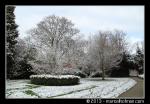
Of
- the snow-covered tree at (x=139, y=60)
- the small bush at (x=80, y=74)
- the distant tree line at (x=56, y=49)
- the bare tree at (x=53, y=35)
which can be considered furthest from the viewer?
the small bush at (x=80, y=74)

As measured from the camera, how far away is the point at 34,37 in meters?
Answer: 13.6

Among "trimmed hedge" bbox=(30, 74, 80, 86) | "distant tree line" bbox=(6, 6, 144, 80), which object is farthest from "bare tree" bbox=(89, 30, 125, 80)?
"trimmed hedge" bbox=(30, 74, 80, 86)

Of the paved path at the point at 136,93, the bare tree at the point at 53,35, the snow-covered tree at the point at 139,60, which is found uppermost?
the bare tree at the point at 53,35

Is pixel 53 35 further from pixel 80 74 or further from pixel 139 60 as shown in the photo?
pixel 139 60

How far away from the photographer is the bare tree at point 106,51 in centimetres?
1424

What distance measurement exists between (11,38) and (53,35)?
2211 mm

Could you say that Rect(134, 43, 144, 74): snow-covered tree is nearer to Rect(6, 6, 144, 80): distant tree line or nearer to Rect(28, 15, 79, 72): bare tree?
Rect(6, 6, 144, 80): distant tree line

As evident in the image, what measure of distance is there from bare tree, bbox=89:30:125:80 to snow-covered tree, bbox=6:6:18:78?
13.9 ft

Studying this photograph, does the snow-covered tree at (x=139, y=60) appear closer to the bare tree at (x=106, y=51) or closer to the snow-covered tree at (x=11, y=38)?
the bare tree at (x=106, y=51)

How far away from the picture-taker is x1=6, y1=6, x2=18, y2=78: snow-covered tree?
13258 millimetres

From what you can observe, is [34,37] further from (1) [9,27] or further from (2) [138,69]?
(2) [138,69]

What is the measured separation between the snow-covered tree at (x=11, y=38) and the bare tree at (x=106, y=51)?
423 centimetres

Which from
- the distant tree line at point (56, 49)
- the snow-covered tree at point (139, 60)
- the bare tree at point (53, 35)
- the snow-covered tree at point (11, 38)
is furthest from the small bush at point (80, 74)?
the snow-covered tree at point (11, 38)

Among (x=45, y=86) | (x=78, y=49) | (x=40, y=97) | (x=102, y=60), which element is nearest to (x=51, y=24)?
(x=78, y=49)
